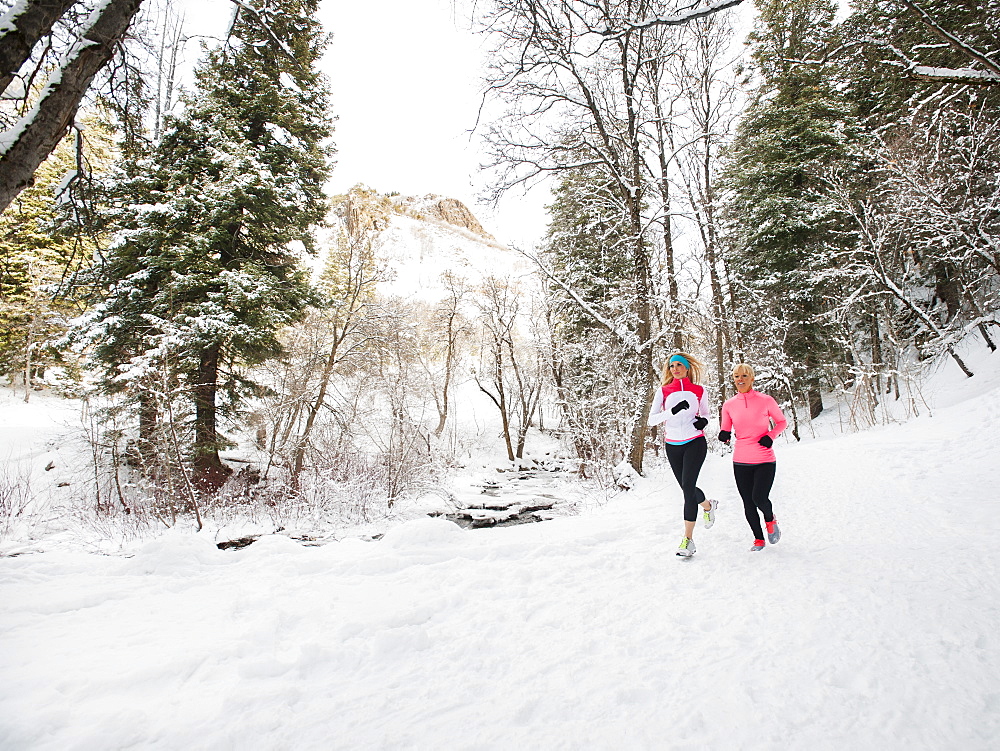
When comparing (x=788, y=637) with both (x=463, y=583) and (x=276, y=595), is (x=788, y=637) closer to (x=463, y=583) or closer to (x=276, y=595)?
(x=463, y=583)

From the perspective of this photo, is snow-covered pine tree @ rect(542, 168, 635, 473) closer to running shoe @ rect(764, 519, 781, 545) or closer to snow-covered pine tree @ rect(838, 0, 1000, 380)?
snow-covered pine tree @ rect(838, 0, 1000, 380)

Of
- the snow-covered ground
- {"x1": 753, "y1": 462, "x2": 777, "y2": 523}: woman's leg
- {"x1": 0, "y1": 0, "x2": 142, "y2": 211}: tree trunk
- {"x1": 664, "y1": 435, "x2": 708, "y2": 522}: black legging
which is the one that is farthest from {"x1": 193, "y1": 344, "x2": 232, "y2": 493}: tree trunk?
{"x1": 753, "y1": 462, "x2": 777, "y2": 523}: woman's leg

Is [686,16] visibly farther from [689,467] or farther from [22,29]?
[22,29]

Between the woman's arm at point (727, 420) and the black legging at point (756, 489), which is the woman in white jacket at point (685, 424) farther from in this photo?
the black legging at point (756, 489)

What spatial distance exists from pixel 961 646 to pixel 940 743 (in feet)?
2.99

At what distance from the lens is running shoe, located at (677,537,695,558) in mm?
3752

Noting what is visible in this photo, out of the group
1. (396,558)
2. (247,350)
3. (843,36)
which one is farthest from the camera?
(843,36)

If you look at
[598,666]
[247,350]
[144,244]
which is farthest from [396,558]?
[144,244]

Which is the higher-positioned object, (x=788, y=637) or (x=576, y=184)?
(x=576, y=184)

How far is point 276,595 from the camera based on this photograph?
10.3ft

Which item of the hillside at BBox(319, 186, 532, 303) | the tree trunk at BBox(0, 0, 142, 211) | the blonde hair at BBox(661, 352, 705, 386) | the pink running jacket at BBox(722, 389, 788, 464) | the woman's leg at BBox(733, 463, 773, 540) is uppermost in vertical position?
the hillside at BBox(319, 186, 532, 303)

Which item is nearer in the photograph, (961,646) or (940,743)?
(940,743)

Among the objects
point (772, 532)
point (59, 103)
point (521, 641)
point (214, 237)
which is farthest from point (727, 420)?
point (214, 237)

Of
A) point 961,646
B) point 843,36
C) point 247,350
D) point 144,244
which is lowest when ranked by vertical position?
point 961,646
